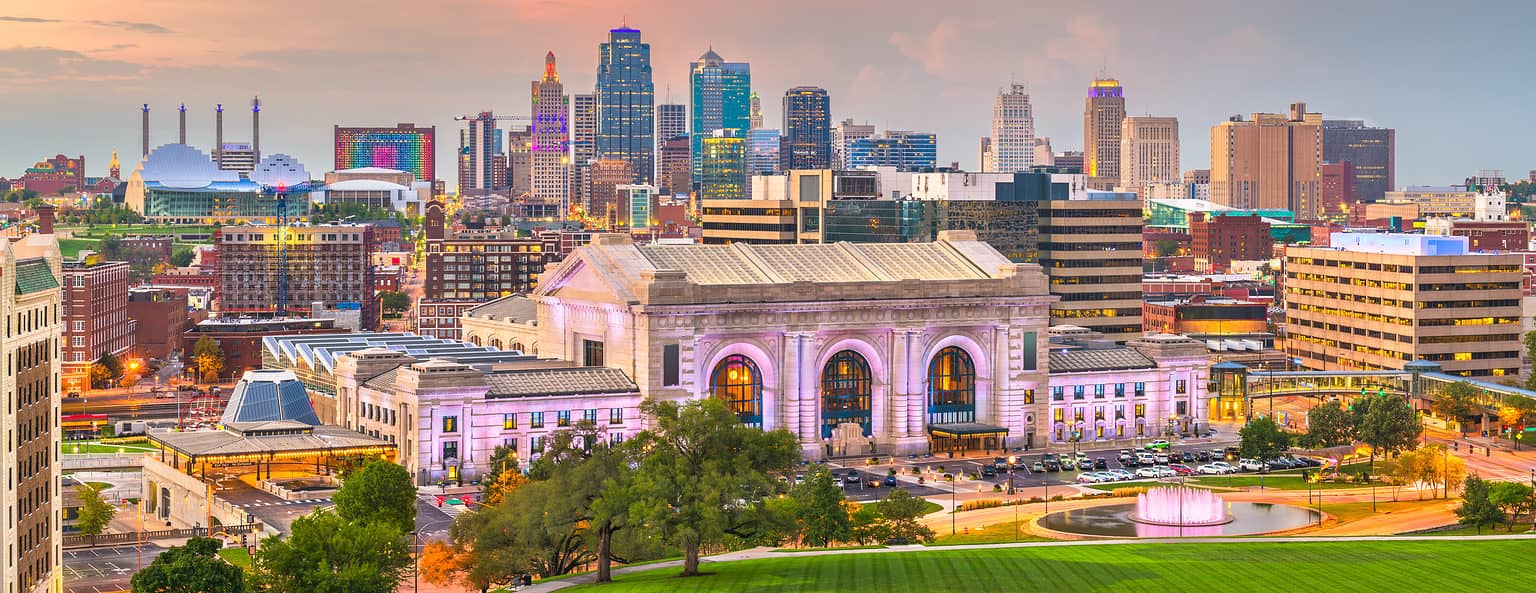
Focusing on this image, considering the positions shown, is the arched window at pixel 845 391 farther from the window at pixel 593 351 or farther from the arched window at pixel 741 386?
the window at pixel 593 351

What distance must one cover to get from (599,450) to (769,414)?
73824mm

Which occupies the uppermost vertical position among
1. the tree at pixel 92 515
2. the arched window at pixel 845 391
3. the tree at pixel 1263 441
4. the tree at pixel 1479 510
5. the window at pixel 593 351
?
the window at pixel 593 351

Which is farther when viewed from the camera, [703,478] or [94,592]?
[94,592]

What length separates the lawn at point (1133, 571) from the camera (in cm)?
11331

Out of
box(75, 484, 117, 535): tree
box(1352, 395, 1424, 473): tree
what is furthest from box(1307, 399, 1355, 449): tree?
box(75, 484, 117, 535): tree

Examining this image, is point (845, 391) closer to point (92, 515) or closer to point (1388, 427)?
point (1388, 427)

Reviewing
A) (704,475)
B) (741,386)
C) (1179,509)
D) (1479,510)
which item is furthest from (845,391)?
(704,475)

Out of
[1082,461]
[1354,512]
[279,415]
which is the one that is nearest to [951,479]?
[1082,461]

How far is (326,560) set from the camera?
4574 inches

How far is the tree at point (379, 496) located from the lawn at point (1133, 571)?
24350mm

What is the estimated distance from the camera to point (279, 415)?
188 m

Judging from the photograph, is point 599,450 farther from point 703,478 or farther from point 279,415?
point 279,415

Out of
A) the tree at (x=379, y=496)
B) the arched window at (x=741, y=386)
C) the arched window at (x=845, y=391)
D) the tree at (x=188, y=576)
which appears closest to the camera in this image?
the tree at (x=188, y=576)

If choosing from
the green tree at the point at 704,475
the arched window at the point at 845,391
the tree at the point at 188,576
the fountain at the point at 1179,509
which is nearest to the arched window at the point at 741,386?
the arched window at the point at 845,391
